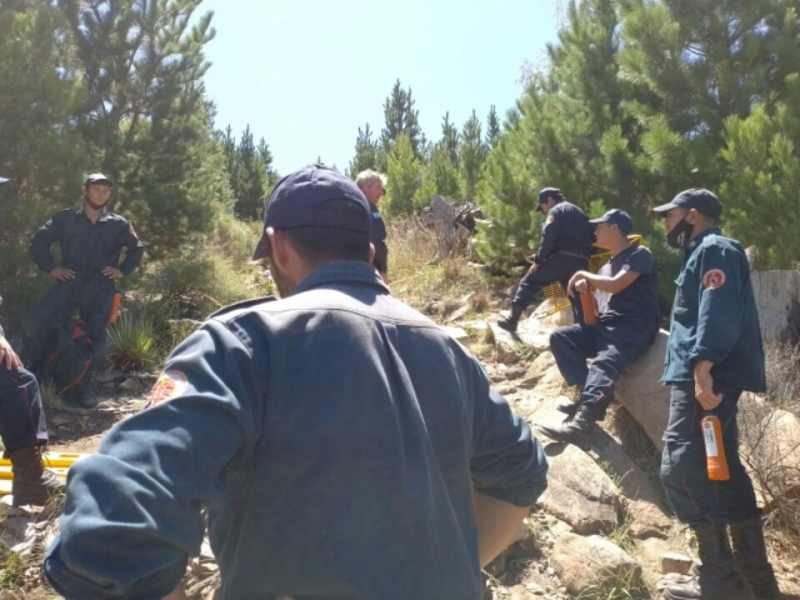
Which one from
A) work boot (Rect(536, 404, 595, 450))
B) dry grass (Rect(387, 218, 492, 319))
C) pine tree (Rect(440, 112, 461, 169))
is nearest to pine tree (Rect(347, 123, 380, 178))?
pine tree (Rect(440, 112, 461, 169))

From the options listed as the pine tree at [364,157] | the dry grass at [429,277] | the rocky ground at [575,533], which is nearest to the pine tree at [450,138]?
the pine tree at [364,157]

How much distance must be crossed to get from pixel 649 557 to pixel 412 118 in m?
27.8

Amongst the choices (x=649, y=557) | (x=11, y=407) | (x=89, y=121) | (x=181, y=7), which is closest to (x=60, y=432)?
(x=11, y=407)

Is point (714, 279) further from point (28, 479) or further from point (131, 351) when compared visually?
point (131, 351)

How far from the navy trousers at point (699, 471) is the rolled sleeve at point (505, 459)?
2507 mm

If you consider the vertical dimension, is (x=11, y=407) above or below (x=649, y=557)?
above

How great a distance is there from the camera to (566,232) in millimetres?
7367

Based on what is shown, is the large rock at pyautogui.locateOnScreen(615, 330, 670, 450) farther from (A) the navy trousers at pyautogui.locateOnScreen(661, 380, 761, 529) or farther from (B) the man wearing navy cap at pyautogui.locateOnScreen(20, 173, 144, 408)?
(B) the man wearing navy cap at pyautogui.locateOnScreen(20, 173, 144, 408)

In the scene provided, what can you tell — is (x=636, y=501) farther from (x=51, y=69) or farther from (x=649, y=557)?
(x=51, y=69)

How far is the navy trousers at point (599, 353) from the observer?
5.30 metres

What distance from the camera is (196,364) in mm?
1242

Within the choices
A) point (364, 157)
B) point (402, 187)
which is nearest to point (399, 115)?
point (364, 157)

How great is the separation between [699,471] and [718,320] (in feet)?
2.39

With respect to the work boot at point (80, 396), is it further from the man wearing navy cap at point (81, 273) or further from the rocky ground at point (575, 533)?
the rocky ground at point (575, 533)
